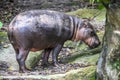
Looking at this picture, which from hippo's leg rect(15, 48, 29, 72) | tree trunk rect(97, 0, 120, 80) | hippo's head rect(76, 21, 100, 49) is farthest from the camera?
hippo's head rect(76, 21, 100, 49)

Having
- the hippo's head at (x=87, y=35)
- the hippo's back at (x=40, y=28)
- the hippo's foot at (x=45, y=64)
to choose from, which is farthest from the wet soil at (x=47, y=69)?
the hippo's head at (x=87, y=35)

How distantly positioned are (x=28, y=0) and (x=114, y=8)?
9.64 metres

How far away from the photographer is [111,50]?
5.79 metres

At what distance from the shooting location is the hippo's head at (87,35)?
27.7 feet

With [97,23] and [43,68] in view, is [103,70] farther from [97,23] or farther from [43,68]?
[97,23]

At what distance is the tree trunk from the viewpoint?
18.7 ft

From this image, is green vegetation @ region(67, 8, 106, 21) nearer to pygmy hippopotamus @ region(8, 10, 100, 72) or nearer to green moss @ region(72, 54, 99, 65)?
pygmy hippopotamus @ region(8, 10, 100, 72)

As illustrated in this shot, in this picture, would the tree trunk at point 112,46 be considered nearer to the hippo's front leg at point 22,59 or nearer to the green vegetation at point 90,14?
the hippo's front leg at point 22,59

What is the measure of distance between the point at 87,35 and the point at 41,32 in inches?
55.0

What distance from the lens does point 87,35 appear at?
8.56 m

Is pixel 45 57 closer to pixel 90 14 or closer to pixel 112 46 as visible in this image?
pixel 112 46

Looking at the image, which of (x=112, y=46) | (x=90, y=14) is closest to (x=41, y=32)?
(x=112, y=46)

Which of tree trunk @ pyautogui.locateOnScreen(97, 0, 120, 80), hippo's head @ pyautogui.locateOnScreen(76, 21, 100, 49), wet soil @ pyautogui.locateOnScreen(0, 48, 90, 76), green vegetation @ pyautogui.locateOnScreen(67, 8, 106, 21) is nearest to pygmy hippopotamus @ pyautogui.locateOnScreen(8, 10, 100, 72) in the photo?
hippo's head @ pyautogui.locateOnScreen(76, 21, 100, 49)

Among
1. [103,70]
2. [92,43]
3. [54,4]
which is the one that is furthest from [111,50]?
[54,4]
